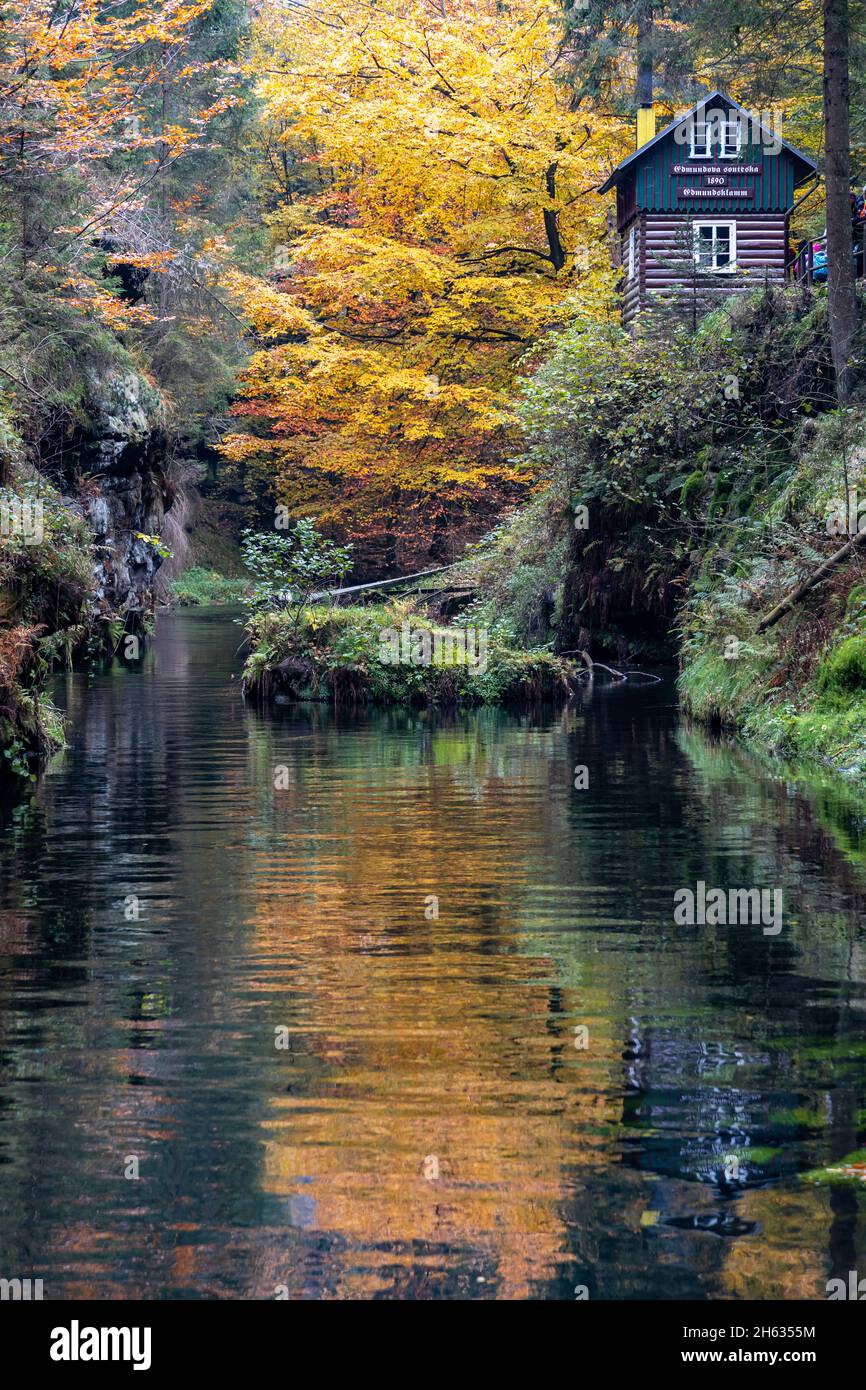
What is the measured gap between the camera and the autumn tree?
131 feet

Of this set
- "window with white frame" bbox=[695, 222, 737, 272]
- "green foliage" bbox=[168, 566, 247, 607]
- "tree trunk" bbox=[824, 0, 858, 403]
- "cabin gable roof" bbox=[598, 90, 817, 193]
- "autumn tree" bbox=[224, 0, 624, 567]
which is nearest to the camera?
"tree trunk" bbox=[824, 0, 858, 403]

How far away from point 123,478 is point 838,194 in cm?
2231

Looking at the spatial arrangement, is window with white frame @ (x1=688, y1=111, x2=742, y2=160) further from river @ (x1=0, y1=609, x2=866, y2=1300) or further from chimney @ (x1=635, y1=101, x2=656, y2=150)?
river @ (x1=0, y1=609, x2=866, y2=1300)

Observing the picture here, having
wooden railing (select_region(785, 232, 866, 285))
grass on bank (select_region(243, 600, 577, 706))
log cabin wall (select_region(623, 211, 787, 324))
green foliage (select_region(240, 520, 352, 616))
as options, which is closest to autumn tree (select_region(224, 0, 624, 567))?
log cabin wall (select_region(623, 211, 787, 324))

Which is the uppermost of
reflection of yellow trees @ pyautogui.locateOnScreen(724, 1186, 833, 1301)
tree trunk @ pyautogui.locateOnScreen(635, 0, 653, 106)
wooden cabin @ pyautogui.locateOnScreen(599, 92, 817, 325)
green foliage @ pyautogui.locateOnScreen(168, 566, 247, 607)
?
tree trunk @ pyautogui.locateOnScreen(635, 0, 653, 106)

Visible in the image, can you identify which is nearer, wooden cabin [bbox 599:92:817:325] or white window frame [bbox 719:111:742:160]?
wooden cabin [bbox 599:92:817:325]

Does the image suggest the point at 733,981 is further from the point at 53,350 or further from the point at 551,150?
the point at 551,150

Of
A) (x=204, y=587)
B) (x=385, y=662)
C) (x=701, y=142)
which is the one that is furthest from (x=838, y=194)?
(x=204, y=587)

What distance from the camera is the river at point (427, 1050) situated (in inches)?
224

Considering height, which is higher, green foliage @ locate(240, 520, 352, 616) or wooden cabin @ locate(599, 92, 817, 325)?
wooden cabin @ locate(599, 92, 817, 325)

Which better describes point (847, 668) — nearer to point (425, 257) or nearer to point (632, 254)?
point (632, 254)

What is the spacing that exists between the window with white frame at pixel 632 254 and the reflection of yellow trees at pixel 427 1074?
25309 millimetres

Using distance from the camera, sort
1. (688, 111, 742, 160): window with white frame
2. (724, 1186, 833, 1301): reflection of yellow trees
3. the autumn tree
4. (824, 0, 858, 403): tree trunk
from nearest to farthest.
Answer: (724, 1186, 833, 1301): reflection of yellow trees, (824, 0, 858, 403): tree trunk, (688, 111, 742, 160): window with white frame, the autumn tree

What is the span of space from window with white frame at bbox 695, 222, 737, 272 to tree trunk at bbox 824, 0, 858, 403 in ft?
24.7
